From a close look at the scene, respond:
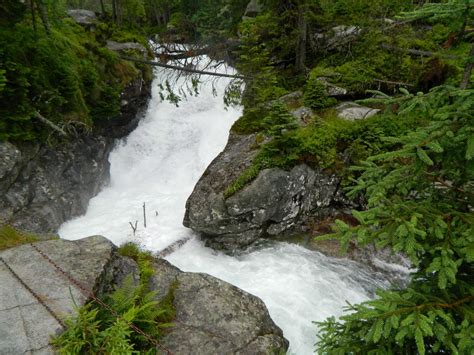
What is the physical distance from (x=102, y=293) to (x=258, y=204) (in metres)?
5.94

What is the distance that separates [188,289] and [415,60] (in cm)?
1363

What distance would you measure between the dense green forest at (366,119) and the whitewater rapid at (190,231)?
3.65ft

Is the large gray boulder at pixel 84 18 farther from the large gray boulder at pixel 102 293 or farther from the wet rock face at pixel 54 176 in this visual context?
the large gray boulder at pixel 102 293

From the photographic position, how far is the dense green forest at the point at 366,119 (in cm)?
344

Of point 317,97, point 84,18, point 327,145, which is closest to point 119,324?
point 327,145

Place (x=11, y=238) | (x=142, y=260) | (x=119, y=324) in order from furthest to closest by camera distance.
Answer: (x=142, y=260), (x=11, y=238), (x=119, y=324)

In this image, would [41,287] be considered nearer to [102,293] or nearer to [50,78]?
[102,293]

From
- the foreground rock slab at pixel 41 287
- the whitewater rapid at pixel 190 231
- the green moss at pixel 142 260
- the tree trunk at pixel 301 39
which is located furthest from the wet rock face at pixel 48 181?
the tree trunk at pixel 301 39

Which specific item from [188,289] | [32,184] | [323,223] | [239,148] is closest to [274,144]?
[239,148]

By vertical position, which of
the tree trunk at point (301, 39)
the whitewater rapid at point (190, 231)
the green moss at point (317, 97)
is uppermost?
the tree trunk at point (301, 39)

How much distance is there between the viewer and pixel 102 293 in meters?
5.82

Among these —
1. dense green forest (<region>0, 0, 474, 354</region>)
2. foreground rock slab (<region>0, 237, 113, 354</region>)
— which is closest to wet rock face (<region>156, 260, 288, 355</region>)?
foreground rock slab (<region>0, 237, 113, 354</region>)

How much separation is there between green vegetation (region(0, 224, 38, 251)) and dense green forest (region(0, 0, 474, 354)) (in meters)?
3.91

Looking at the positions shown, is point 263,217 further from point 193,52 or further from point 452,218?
point 452,218
